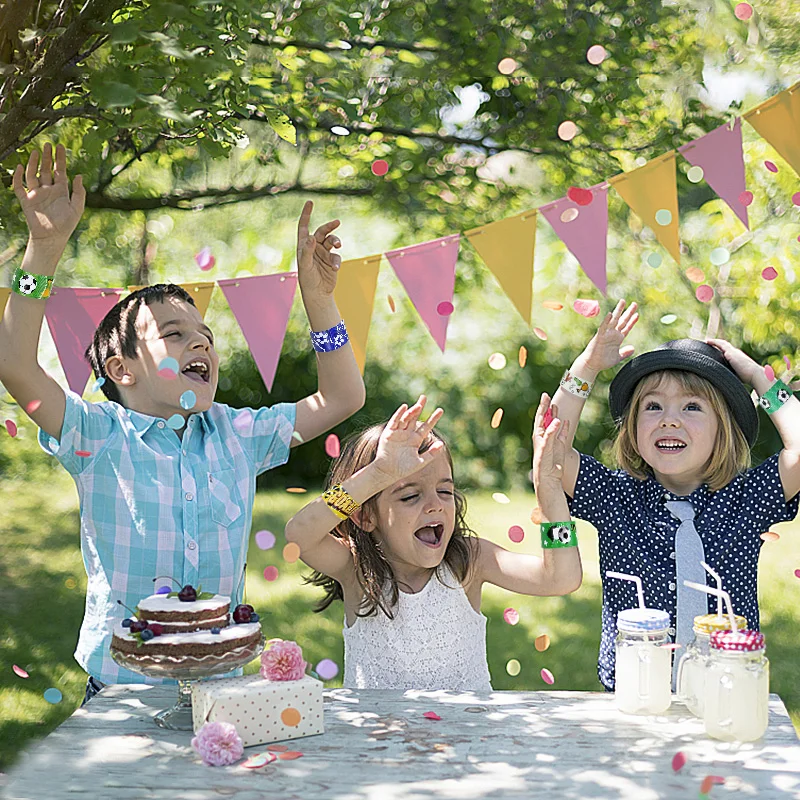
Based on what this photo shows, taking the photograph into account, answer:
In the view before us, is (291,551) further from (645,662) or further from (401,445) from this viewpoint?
(645,662)

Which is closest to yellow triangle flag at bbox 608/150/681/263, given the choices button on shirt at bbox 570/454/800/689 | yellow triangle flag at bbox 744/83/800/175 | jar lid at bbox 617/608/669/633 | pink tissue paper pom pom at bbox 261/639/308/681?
yellow triangle flag at bbox 744/83/800/175

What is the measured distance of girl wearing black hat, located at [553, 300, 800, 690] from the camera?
8.40 ft

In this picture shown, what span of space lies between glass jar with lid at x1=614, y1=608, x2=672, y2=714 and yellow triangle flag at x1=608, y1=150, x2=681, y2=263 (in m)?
1.28

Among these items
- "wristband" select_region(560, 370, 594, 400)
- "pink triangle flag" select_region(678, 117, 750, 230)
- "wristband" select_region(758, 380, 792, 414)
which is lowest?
"wristband" select_region(758, 380, 792, 414)

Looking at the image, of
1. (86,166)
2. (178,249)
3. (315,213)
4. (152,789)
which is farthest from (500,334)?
(152,789)

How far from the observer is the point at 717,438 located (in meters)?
2.62

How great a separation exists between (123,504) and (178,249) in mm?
7008

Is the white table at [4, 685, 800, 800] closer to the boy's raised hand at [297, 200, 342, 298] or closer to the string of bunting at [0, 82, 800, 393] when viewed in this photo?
the boy's raised hand at [297, 200, 342, 298]

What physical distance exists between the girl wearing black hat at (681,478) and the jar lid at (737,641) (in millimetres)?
624

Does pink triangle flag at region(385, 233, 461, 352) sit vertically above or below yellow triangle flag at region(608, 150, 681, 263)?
below

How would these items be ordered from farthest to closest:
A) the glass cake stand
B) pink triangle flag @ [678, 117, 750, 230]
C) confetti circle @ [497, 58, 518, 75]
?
confetti circle @ [497, 58, 518, 75]
pink triangle flag @ [678, 117, 750, 230]
the glass cake stand

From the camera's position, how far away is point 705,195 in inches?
398

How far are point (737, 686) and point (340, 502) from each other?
914mm

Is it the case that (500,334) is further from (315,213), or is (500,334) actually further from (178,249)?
(178,249)
